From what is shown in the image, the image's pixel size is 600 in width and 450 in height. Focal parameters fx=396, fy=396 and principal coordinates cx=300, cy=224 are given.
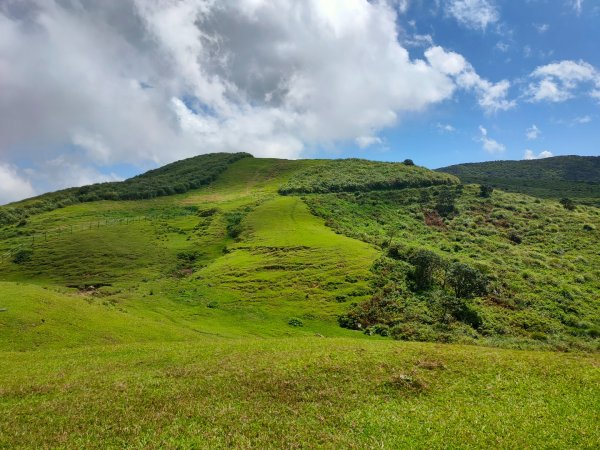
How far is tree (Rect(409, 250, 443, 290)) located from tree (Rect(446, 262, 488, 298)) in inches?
168

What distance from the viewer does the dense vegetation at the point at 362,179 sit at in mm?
166375

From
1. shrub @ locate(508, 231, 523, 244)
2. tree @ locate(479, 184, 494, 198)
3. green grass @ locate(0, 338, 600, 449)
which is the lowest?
green grass @ locate(0, 338, 600, 449)

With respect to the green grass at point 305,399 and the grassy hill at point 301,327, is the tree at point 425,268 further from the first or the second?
the green grass at point 305,399

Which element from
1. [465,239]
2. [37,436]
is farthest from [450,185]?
[37,436]

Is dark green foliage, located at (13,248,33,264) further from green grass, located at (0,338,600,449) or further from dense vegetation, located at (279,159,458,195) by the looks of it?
dense vegetation, located at (279,159,458,195)

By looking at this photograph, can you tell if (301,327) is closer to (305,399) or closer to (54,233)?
(305,399)

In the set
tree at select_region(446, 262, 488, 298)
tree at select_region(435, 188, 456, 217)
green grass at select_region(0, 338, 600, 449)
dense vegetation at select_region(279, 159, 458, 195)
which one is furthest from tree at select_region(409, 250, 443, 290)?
dense vegetation at select_region(279, 159, 458, 195)

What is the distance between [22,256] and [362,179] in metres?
127

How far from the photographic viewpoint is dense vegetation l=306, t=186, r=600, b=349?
54.2 meters

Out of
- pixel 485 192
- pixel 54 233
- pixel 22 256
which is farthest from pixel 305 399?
pixel 485 192

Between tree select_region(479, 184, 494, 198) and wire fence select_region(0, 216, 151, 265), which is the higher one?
tree select_region(479, 184, 494, 198)

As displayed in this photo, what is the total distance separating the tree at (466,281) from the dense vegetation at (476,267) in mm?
156

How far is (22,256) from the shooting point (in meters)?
88.6

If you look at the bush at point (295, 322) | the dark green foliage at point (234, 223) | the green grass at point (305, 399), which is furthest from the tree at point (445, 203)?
the green grass at point (305, 399)
